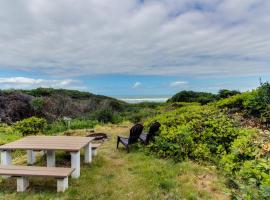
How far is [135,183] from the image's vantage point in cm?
487

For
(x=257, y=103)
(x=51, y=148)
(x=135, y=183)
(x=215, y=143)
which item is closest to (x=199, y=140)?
(x=215, y=143)

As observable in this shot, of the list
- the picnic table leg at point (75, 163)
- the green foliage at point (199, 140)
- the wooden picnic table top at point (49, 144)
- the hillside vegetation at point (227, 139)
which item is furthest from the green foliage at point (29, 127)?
the picnic table leg at point (75, 163)

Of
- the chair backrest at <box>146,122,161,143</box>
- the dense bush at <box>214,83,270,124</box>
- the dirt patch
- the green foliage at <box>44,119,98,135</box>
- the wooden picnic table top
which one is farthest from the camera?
the green foliage at <box>44,119,98,135</box>

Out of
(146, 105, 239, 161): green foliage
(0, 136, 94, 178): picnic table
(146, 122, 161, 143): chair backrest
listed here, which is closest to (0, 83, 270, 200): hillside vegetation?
(146, 105, 239, 161): green foliage

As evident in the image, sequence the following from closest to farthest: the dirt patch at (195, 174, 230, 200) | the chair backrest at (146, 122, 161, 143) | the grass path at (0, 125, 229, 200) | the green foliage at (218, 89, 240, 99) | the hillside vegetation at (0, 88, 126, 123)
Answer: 1. the dirt patch at (195, 174, 230, 200)
2. the grass path at (0, 125, 229, 200)
3. the chair backrest at (146, 122, 161, 143)
4. the hillside vegetation at (0, 88, 126, 123)
5. the green foliage at (218, 89, 240, 99)

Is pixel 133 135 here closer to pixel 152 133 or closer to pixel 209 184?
pixel 152 133

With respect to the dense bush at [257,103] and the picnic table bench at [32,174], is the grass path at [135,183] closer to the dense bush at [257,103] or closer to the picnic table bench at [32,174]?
the picnic table bench at [32,174]

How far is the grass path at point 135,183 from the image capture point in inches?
169

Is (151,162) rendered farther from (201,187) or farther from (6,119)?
(6,119)

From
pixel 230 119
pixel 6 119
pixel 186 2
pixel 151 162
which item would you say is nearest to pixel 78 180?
pixel 151 162

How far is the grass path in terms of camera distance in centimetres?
429

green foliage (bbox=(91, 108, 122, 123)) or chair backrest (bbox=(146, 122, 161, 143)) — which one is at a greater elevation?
green foliage (bbox=(91, 108, 122, 123))

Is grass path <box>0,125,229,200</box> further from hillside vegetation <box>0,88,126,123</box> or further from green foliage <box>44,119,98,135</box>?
hillside vegetation <box>0,88,126,123</box>

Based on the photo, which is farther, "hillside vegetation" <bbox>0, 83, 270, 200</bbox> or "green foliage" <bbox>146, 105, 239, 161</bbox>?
"green foliage" <bbox>146, 105, 239, 161</bbox>
